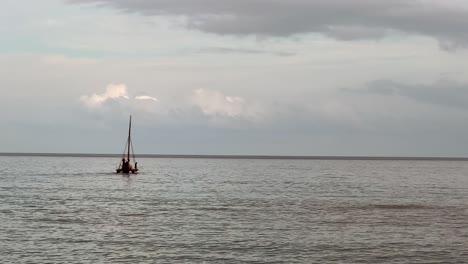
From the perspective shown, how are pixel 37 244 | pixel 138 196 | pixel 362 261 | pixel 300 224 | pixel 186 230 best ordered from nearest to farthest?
pixel 362 261 → pixel 37 244 → pixel 186 230 → pixel 300 224 → pixel 138 196

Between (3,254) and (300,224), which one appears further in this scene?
(300,224)

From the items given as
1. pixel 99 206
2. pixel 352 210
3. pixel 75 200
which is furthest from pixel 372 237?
pixel 75 200

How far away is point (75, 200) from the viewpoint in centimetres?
8131

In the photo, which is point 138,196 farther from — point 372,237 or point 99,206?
point 372,237

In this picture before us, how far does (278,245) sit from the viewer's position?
46031 millimetres

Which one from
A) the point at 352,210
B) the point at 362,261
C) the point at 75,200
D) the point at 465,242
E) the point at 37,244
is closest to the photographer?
the point at 362,261

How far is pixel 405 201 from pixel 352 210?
17.5 metres

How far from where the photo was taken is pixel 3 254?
4122cm

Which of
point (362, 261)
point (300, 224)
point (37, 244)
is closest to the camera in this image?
point (362, 261)

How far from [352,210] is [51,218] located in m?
30.7

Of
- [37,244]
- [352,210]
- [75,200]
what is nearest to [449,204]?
[352,210]

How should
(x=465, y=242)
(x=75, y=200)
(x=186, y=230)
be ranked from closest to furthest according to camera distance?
1. (x=465, y=242)
2. (x=186, y=230)
3. (x=75, y=200)

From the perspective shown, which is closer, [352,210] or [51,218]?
[51,218]

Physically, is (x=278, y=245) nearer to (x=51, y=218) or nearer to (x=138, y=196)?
(x=51, y=218)
